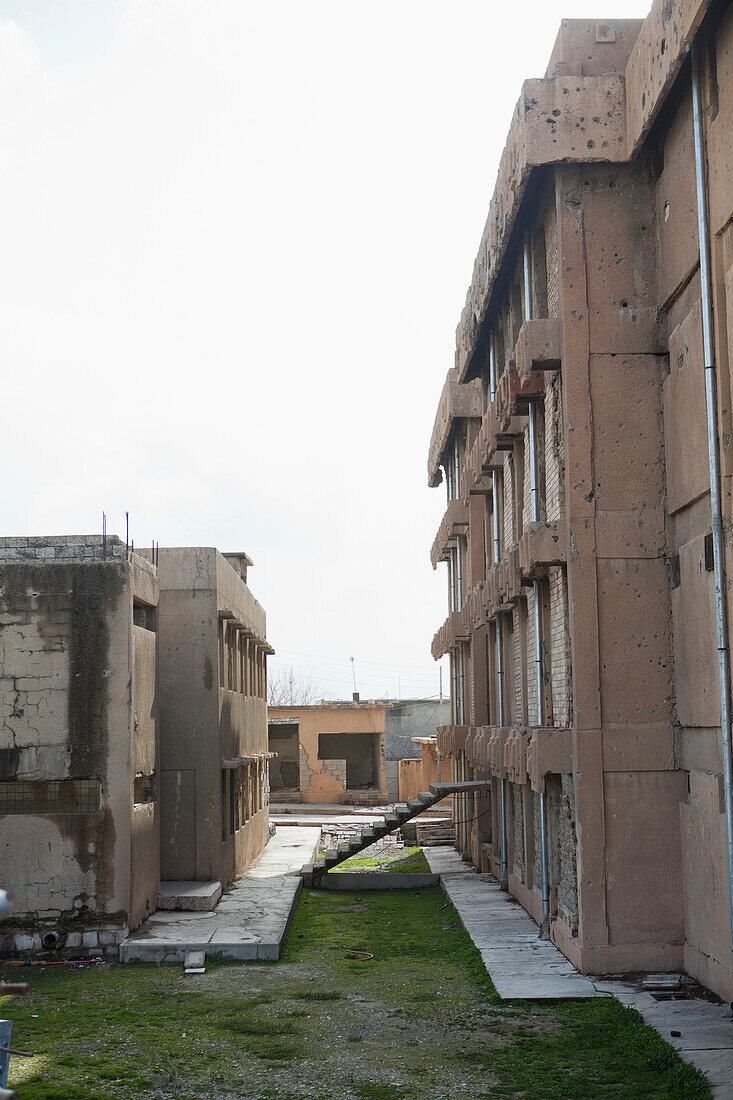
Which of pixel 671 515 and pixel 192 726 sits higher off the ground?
pixel 671 515

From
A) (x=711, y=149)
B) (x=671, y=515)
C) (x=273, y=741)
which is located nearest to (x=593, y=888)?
(x=671, y=515)

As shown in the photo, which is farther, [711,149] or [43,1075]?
[711,149]

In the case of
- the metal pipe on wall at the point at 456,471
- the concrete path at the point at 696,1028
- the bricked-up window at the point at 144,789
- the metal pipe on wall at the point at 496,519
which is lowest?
the concrete path at the point at 696,1028

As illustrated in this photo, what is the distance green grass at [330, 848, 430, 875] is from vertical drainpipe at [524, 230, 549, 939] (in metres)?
8.25

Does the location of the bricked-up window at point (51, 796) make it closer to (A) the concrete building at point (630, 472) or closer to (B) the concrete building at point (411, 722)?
(A) the concrete building at point (630, 472)

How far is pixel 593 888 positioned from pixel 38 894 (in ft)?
22.7

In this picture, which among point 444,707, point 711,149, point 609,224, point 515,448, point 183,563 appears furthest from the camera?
point 444,707

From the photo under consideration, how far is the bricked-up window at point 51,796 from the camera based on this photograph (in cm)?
1377

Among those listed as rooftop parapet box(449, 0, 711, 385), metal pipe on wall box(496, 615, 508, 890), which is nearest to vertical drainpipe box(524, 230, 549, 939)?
rooftop parapet box(449, 0, 711, 385)

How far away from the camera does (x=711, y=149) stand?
34.1ft

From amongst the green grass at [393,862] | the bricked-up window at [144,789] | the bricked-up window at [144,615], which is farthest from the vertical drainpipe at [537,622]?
the green grass at [393,862]

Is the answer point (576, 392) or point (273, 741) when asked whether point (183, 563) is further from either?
point (273, 741)

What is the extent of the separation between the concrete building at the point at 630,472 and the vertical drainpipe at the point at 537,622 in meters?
0.03

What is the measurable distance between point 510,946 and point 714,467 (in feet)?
22.7
